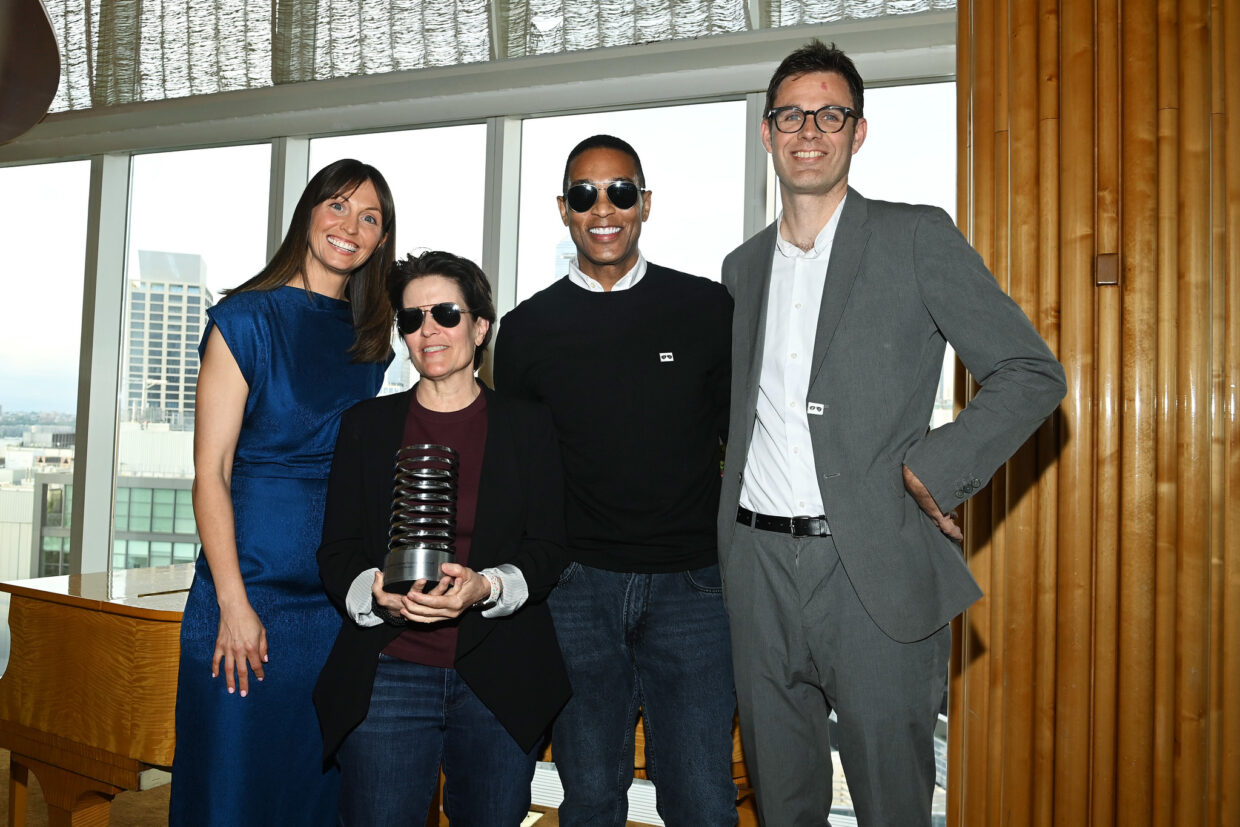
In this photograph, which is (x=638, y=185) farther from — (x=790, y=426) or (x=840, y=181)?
(x=790, y=426)

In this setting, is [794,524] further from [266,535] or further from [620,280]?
[266,535]

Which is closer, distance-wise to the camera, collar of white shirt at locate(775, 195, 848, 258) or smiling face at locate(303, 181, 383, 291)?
collar of white shirt at locate(775, 195, 848, 258)

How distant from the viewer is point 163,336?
5242 mm

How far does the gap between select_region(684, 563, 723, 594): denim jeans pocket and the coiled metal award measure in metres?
0.64

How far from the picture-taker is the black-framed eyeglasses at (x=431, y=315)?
7.20 feet

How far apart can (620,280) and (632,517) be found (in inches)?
25.5

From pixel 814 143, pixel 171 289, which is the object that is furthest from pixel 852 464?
pixel 171 289

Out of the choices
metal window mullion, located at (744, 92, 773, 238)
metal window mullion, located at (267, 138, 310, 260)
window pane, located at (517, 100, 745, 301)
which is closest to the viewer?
metal window mullion, located at (744, 92, 773, 238)

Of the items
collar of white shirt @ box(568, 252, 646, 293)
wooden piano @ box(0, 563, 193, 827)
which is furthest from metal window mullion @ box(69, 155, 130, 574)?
collar of white shirt @ box(568, 252, 646, 293)

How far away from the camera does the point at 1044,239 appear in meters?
2.93

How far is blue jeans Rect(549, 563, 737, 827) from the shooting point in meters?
2.21

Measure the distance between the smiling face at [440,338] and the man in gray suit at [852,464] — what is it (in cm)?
68

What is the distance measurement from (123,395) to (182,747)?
355 centimetres

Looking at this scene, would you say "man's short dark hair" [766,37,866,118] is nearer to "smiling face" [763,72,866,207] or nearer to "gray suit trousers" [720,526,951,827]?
"smiling face" [763,72,866,207]
